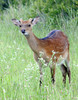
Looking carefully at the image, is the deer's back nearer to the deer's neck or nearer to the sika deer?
the sika deer

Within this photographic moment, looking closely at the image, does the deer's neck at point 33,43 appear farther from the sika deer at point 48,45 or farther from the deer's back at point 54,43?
the deer's back at point 54,43

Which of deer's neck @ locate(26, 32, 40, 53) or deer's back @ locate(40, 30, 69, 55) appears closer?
deer's neck @ locate(26, 32, 40, 53)

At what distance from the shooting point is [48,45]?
587cm

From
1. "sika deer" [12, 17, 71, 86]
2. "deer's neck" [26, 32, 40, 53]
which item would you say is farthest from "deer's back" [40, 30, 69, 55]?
"deer's neck" [26, 32, 40, 53]

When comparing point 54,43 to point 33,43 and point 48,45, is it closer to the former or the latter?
point 48,45

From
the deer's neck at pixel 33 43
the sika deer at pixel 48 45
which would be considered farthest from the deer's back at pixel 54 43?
the deer's neck at pixel 33 43

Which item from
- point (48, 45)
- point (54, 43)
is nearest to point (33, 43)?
point (48, 45)

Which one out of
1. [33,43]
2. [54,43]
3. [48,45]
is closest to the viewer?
[33,43]

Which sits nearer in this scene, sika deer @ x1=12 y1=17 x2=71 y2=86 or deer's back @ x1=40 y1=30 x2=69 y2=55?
sika deer @ x1=12 y1=17 x2=71 y2=86

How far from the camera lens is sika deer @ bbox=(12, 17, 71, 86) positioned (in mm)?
5559

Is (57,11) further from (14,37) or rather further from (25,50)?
(25,50)

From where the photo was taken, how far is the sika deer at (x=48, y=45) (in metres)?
5.56

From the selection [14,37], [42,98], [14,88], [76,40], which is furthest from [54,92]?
[14,37]

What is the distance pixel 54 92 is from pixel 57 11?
7.00 meters
